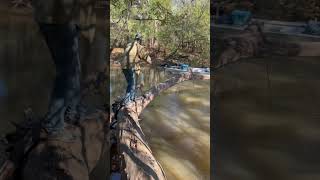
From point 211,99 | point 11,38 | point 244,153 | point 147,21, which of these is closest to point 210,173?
point 244,153

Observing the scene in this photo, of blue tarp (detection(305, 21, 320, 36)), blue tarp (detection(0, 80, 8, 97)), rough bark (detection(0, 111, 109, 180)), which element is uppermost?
blue tarp (detection(305, 21, 320, 36))

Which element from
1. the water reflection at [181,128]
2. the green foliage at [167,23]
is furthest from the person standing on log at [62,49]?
the water reflection at [181,128]

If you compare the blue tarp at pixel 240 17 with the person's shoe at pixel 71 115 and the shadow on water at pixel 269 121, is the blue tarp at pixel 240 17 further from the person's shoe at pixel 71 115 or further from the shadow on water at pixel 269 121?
the person's shoe at pixel 71 115

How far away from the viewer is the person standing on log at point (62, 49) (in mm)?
3287

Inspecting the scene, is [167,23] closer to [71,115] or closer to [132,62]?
[132,62]

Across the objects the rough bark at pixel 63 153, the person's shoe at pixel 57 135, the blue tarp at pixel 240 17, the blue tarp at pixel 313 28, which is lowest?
the rough bark at pixel 63 153

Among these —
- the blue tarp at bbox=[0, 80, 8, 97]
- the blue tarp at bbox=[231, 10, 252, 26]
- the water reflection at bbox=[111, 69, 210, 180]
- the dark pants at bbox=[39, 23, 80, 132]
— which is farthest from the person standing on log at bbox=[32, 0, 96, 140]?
the blue tarp at bbox=[231, 10, 252, 26]

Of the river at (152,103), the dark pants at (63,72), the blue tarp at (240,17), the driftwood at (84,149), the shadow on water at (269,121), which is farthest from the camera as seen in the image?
the dark pants at (63,72)

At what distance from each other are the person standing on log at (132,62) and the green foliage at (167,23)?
58 mm

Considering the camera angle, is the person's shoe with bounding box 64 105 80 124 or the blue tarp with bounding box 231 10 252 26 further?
the person's shoe with bounding box 64 105 80 124

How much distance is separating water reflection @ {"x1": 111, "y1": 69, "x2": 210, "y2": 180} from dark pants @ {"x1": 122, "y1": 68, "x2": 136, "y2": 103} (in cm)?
12

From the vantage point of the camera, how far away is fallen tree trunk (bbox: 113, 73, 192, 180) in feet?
10.3

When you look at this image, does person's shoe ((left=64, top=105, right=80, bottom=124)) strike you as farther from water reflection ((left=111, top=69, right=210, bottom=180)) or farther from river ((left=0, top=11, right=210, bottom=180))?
water reflection ((left=111, top=69, right=210, bottom=180))

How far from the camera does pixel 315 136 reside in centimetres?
283
